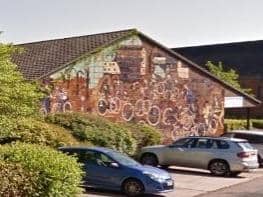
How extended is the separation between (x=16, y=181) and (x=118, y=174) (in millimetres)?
5843

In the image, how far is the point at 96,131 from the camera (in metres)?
24.9

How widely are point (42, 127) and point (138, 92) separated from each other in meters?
9.61

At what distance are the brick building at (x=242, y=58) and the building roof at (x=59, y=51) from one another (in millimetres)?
30873

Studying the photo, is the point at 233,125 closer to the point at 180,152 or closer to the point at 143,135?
the point at 143,135

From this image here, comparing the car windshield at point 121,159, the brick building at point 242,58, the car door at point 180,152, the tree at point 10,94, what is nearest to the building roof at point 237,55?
the brick building at point 242,58

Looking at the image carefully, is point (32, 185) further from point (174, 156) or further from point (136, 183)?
point (174, 156)

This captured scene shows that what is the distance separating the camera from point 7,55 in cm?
1700

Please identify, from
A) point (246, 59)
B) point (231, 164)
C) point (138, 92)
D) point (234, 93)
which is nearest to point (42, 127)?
point (231, 164)

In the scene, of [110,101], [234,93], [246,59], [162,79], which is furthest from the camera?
[246,59]

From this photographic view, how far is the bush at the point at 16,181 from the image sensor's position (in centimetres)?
1148

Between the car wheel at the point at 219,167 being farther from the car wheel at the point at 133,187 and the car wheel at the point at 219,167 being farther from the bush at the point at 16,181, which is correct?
the bush at the point at 16,181

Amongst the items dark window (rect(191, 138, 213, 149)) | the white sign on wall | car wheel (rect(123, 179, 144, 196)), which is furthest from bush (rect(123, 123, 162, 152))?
car wheel (rect(123, 179, 144, 196))

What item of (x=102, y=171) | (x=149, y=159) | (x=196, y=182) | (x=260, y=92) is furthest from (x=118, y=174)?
(x=260, y=92)

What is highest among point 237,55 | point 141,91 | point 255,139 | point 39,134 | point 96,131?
point 237,55
